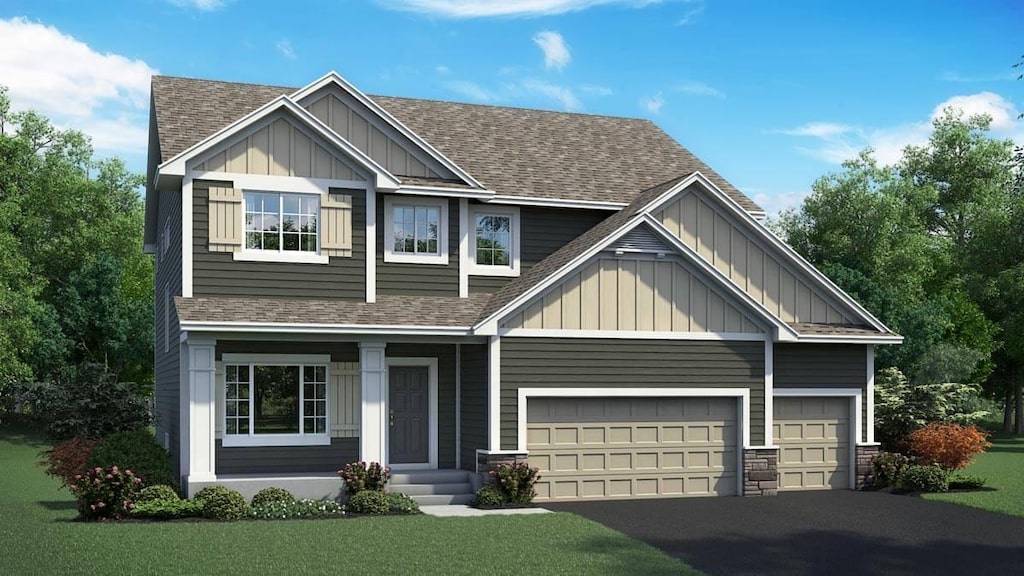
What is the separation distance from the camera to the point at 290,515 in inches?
718

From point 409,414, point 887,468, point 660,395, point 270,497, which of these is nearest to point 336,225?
point 409,414

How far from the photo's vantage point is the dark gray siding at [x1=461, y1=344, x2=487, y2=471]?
2058cm

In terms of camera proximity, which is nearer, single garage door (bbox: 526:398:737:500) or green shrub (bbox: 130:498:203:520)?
green shrub (bbox: 130:498:203:520)

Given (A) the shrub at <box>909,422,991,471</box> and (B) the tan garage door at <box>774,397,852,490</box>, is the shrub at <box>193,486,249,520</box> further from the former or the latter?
(A) the shrub at <box>909,422,991,471</box>

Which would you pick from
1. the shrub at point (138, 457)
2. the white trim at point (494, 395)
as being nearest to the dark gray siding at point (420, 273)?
the white trim at point (494, 395)

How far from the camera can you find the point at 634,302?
20906mm

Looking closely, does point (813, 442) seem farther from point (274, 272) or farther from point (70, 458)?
point (70, 458)

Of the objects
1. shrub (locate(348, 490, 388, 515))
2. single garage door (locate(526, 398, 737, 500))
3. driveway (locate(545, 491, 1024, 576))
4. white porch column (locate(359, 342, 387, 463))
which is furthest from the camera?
single garage door (locate(526, 398, 737, 500))

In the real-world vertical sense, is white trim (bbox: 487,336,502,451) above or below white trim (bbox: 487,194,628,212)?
below

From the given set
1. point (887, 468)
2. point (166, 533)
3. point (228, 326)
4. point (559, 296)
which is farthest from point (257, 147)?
point (887, 468)

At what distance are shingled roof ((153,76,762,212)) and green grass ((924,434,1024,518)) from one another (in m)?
7.52

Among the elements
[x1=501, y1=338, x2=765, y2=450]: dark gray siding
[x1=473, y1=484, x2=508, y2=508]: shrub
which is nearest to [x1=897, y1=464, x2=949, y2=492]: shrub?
[x1=501, y1=338, x2=765, y2=450]: dark gray siding

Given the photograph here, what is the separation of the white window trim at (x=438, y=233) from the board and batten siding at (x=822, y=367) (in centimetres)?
701

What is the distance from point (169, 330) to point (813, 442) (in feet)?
45.6
